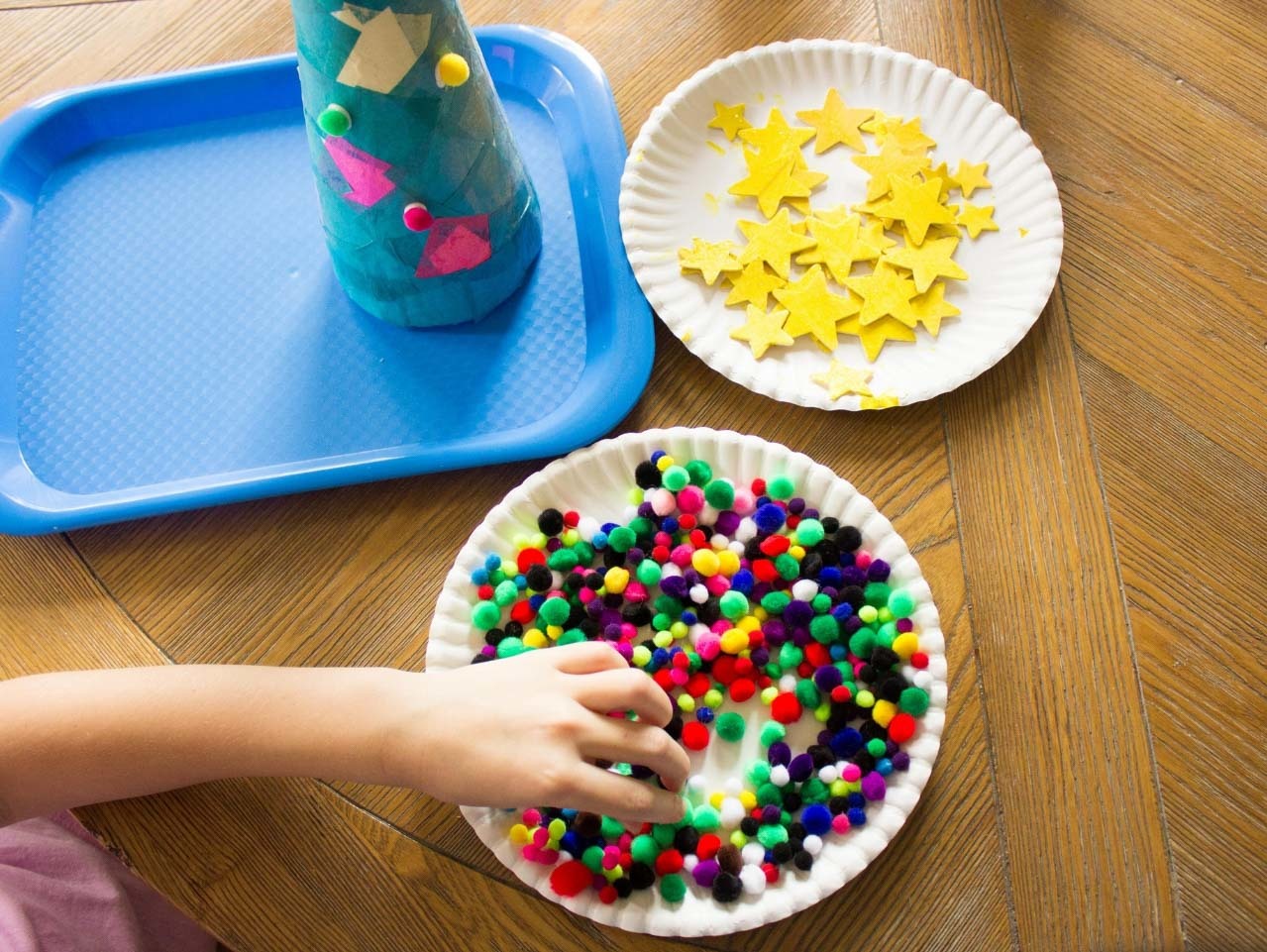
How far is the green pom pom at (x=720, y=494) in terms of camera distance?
525 mm

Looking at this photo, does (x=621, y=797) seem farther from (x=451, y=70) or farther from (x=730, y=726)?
(x=451, y=70)

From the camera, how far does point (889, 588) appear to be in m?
0.51

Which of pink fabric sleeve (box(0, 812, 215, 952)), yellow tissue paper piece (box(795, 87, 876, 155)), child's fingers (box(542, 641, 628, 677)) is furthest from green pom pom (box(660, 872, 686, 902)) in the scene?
yellow tissue paper piece (box(795, 87, 876, 155))

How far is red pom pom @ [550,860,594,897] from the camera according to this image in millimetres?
443

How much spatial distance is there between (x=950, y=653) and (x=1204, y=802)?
0.14 m

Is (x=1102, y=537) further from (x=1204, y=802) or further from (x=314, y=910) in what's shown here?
(x=314, y=910)

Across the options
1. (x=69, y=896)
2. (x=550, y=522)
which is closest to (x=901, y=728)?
(x=550, y=522)

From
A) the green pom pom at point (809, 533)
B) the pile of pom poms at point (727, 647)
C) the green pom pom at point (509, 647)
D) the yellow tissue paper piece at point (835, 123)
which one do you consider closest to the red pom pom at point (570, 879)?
the pile of pom poms at point (727, 647)

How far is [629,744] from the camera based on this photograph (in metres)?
0.42

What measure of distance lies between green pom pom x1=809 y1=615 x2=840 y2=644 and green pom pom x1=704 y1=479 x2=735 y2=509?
0.08m

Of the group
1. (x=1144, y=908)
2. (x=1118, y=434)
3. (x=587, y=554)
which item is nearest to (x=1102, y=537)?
(x=1118, y=434)

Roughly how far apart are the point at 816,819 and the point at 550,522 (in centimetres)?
21

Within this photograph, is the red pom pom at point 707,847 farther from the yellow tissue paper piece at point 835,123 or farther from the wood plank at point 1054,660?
the yellow tissue paper piece at point 835,123

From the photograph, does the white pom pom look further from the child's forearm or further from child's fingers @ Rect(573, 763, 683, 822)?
the child's forearm
